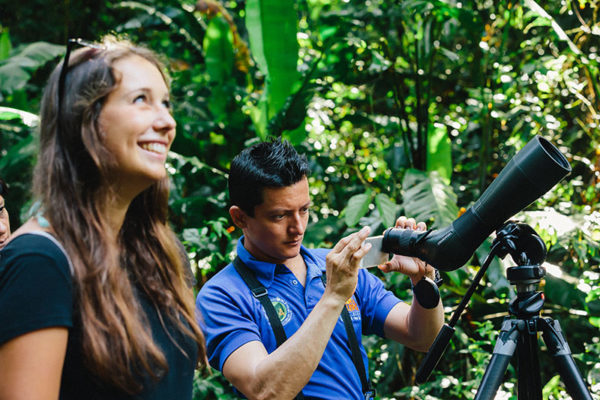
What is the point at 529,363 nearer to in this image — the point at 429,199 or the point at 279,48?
the point at 429,199

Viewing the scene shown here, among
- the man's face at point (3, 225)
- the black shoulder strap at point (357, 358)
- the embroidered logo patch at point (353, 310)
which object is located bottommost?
the black shoulder strap at point (357, 358)

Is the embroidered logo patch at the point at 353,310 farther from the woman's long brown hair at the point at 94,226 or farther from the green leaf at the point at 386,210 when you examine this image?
the green leaf at the point at 386,210

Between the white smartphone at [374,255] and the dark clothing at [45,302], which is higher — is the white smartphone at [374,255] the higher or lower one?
the lower one

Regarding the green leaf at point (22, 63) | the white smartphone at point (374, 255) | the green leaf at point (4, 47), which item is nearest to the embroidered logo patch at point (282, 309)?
the white smartphone at point (374, 255)

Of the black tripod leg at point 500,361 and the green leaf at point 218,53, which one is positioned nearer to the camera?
the black tripod leg at point 500,361

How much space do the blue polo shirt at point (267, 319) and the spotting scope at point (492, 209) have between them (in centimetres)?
26

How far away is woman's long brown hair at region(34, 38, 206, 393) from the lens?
871 millimetres

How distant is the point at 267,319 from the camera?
1.46m

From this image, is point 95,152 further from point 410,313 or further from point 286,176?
point 410,313

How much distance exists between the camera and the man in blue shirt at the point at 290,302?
129 cm

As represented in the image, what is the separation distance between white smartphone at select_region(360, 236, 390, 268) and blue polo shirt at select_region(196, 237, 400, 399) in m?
0.19

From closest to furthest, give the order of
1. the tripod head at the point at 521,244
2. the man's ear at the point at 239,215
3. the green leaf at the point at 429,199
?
the tripod head at the point at 521,244
the man's ear at the point at 239,215
the green leaf at the point at 429,199

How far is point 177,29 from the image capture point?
4590 mm

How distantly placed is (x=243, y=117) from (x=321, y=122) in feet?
1.81
